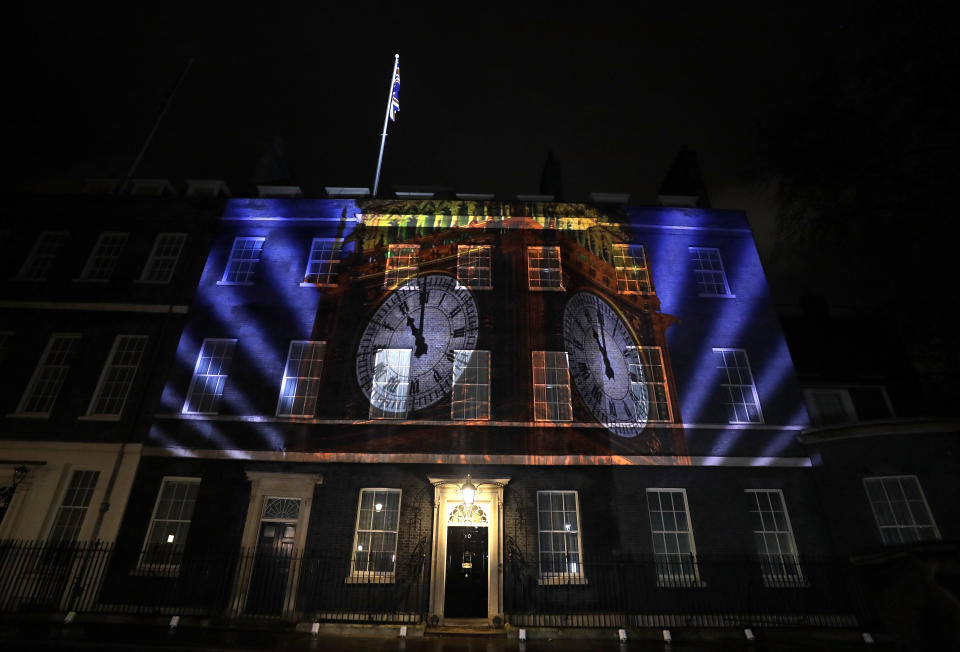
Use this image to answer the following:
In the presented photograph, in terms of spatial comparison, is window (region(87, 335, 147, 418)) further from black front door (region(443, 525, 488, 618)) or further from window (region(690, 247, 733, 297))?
window (region(690, 247, 733, 297))

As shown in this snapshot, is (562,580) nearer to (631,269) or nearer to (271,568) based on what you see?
(271,568)

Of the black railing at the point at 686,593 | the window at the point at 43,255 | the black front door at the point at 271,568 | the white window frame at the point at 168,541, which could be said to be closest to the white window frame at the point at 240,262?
the window at the point at 43,255

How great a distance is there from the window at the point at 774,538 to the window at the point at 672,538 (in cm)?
199

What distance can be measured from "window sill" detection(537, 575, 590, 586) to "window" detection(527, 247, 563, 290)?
9.35m

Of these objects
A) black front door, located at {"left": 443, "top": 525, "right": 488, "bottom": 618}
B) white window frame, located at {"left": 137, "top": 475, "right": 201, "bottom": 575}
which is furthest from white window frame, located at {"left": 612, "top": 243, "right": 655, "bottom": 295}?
white window frame, located at {"left": 137, "top": 475, "right": 201, "bottom": 575}

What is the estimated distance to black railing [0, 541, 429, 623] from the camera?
13.0m

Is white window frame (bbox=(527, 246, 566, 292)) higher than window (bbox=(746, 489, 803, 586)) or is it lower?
higher

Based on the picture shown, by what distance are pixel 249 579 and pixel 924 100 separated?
2102 cm

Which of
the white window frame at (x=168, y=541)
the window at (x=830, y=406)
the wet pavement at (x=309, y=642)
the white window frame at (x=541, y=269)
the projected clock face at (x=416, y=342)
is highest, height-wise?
the white window frame at (x=541, y=269)

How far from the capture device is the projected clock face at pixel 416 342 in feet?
51.8

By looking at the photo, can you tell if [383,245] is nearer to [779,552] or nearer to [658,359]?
[658,359]

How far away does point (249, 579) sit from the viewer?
1344cm

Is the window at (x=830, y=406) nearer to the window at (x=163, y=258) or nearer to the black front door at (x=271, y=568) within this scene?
the black front door at (x=271, y=568)

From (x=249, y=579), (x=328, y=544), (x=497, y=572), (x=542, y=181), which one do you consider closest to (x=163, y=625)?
(x=249, y=579)
